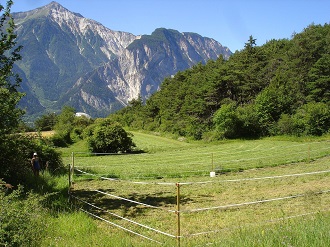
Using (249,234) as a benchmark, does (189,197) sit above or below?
below

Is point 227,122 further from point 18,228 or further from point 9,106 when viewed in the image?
point 18,228

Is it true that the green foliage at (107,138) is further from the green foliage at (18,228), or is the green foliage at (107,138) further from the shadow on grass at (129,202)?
the green foliage at (18,228)

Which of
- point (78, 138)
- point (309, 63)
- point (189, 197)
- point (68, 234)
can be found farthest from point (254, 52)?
point (68, 234)

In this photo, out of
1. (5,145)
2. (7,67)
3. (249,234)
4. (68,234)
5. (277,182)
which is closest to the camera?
(249,234)

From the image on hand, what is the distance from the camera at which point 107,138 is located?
42.4 meters

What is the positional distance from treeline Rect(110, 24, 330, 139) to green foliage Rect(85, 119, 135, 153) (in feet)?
61.7

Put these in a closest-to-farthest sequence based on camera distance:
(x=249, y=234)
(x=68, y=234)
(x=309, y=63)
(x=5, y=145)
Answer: (x=249, y=234)
(x=68, y=234)
(x=5, y=145)
(x=309, y=63)

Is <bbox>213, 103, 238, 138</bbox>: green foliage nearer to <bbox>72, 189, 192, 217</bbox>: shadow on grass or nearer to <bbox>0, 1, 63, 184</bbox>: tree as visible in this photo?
<bbox>72, 189, 192, 217</bbox>: shadow on grass

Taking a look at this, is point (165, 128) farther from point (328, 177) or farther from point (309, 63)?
point (328, 177)

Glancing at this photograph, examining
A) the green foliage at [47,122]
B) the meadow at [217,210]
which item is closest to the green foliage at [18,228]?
the meadow at [217,210]

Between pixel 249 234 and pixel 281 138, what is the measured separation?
48561mm

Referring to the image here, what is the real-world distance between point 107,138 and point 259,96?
30.7 m

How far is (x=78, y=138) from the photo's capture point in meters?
56.0

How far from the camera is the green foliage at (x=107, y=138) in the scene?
1668 inches
